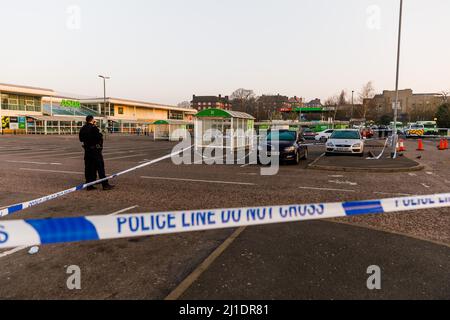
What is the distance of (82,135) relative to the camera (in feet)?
27.4

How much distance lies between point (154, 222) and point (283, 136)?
1282cm

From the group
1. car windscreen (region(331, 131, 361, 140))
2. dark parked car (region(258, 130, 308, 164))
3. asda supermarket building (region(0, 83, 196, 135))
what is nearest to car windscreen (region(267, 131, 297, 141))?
dark parked car (region(258, 130, 308, 164))

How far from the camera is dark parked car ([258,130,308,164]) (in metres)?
13.8

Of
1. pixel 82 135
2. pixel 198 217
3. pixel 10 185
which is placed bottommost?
pixel 10 185

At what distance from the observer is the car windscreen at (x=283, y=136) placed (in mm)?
14844

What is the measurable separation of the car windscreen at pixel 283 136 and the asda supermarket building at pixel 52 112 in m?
41.6

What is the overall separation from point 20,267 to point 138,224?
2.10m

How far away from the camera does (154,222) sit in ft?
9.39

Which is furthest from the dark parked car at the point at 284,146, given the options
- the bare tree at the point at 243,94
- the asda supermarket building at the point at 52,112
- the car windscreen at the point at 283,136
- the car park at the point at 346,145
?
the bare tree at the point at 243,94

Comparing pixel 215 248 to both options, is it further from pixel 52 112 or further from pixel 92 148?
pixel 52 112

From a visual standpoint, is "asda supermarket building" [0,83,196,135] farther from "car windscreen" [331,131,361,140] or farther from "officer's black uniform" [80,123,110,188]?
"officer's black uniform" [80,123,110,188]
